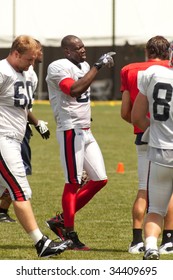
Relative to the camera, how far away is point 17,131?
7484 mm

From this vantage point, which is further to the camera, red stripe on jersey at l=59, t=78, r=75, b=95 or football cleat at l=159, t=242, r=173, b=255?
red stripe on jersey at l=59, t=78, r=75, b=95

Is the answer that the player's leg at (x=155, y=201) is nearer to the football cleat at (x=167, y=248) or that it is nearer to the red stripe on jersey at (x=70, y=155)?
the football cleat at (x=167, y=248)

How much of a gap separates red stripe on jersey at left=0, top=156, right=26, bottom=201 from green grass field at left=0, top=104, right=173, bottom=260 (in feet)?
1.66

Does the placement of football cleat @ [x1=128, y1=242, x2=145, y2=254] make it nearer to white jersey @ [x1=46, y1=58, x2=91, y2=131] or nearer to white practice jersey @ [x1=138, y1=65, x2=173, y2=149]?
white jersey @ [x1=46, y1=58, x2=91, y2=131]

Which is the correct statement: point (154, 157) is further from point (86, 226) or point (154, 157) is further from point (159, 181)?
point (86, 226)

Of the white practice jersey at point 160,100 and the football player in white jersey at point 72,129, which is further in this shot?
the football player in white jersey at point 72,129

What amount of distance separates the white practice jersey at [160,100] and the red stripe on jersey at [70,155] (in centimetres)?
162

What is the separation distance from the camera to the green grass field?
7.80 meters

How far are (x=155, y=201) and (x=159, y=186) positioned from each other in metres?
0.12

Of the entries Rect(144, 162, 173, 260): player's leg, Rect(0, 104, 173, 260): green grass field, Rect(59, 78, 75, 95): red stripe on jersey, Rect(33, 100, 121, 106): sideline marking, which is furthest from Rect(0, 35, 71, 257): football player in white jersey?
Rect(33, 100, 121, 106): sideline marking

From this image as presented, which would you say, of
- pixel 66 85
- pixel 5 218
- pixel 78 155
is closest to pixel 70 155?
pixel 78 155

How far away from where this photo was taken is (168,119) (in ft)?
21.0

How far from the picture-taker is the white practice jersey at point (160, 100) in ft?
20.9

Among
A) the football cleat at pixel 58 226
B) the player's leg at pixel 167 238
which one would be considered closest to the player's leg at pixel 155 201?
the player's leg at pixel 167 238
